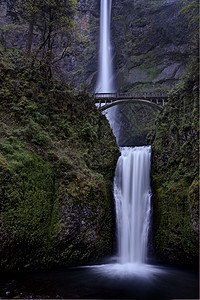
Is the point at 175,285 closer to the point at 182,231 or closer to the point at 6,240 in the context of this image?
the point at 182,231

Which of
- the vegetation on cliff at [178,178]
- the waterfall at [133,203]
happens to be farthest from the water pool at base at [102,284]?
the waterfall at [133,203]

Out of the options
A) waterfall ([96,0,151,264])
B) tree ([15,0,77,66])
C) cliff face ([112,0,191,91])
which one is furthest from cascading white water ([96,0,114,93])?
waterfall ([96,0,151,264])

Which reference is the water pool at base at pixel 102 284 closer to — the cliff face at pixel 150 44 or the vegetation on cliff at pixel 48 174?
the vegetation on cliff at pixel 48 174

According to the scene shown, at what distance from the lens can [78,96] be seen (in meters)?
13.8

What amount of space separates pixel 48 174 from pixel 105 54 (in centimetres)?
2940

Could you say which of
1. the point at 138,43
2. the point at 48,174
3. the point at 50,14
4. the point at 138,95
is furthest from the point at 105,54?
the point at 48,174

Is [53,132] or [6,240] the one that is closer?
[6,240]

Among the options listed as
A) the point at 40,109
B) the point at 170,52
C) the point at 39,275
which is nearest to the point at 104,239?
the point at 39,275

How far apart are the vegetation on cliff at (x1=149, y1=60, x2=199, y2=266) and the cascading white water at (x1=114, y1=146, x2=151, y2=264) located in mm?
537

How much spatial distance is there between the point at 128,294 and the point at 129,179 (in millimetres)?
6530

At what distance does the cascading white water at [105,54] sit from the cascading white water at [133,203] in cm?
2003

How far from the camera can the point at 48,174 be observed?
8.97 metres

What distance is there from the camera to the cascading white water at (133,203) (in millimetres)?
10195

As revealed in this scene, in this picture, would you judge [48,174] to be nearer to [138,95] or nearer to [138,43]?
[138,95]
